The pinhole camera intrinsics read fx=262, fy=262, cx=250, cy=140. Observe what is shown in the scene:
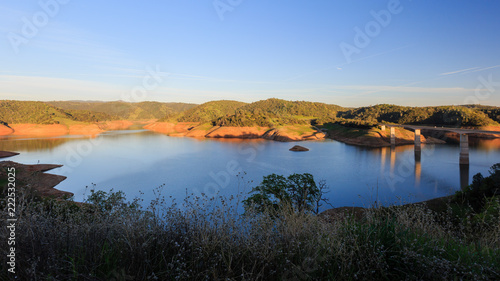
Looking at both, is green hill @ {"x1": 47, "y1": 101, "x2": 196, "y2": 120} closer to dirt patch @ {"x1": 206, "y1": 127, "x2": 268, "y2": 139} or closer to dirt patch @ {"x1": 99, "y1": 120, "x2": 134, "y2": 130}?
dirt patch @ {"x1": 99, "y1": 120, "x2": 134, "y2": 130}

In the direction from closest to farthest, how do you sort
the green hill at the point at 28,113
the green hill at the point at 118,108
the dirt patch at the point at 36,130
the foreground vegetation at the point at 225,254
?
the foreground vegetation at the point at 225,254 < the dirt patch at the point at 36,130 < the green hill at the point at 28,113 < the green hill at the point at 118,108

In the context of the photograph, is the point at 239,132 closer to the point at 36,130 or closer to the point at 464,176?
the point at 464,176

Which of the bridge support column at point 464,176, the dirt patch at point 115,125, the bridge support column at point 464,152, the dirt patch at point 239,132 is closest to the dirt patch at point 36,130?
the dirt patch at point 115,125

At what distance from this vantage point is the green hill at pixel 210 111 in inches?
5626

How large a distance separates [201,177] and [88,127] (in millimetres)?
98100

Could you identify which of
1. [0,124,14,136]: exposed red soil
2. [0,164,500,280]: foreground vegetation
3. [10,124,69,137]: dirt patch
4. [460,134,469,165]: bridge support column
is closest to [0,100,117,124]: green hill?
[10,124,69,137]: dirt patch

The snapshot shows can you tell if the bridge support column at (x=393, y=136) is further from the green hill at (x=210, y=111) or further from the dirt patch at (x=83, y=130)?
the dirt patch at (x=83, y=130)

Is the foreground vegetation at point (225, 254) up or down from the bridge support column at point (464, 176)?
up

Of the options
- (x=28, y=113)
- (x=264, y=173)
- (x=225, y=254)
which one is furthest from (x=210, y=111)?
(x=225, y=254)

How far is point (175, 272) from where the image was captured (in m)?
3.03

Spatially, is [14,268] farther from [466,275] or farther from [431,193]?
[431,193]

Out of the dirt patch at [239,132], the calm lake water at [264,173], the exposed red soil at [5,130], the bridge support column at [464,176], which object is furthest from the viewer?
the dirt patch at [239,132]

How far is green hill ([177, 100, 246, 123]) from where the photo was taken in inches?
5626

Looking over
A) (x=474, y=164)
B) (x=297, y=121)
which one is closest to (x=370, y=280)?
(x=474, y=164)
